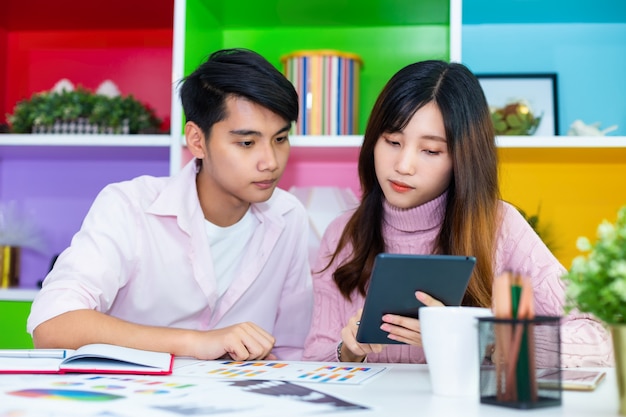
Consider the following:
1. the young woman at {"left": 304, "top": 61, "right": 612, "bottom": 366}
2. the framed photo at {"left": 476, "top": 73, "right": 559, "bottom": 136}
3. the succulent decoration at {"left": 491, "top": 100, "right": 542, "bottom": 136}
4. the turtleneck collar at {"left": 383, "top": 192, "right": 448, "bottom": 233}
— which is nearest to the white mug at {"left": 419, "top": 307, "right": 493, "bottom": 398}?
the young woman at {"left": 304, "top": 61, "right": 612, "bottom": 366}

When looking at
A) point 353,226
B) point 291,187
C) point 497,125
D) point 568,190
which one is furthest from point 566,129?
point 353,226

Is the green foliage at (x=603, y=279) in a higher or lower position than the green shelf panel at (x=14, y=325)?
higher

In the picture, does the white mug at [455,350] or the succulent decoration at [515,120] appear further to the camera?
the succulent decoration at [515,120]

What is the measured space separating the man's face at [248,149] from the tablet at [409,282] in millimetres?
665

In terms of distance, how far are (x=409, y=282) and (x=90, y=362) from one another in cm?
49

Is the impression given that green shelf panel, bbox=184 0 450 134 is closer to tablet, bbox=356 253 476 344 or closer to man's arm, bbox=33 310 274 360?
man's arm, bbox=33 310 274 360

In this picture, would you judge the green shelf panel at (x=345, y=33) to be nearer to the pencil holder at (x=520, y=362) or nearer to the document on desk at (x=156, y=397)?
the document on desk at (x=156, y=397)

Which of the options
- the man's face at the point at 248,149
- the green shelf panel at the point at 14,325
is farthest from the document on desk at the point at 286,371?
the green shelf panel at the point at 14,325

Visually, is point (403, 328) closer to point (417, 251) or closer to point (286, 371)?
point (286, 371)

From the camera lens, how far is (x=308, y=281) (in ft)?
6.77

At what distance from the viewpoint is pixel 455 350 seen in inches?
37.9

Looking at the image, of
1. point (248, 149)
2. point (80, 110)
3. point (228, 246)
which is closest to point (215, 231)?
point (228, 246)

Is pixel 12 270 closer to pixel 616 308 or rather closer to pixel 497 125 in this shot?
pixel 497 125

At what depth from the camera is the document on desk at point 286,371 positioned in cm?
108
